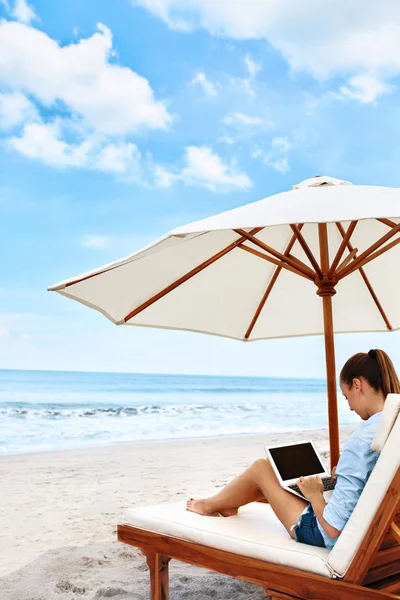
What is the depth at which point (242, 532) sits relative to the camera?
9.99 feet

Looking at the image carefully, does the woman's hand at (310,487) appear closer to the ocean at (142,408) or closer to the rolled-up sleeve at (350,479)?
the rolled-up sleeve at (350,479)

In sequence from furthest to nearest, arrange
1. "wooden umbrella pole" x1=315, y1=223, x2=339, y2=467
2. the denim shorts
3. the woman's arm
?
"wooden umbrella pole" x1=315, y1=223, x2=339, y2=467 < the denim shorts < the woman's arm

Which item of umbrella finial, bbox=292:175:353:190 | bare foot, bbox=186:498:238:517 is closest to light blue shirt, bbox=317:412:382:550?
bare foot, bbox=186:498:238:517

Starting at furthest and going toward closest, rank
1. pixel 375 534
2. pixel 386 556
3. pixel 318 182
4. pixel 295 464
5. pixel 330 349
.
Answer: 1. pixel 330 349
2. pixel 318 182
3. pixel 295 464
4. pixel 386 556
5. pixel 375 534

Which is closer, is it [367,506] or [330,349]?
[367,506]

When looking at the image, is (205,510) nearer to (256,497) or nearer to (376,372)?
(256,497)

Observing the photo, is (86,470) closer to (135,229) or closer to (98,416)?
(98,416)

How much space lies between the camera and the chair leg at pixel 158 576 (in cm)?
327

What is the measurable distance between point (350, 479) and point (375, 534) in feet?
0.78

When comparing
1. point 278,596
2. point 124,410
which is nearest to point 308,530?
point 278,596

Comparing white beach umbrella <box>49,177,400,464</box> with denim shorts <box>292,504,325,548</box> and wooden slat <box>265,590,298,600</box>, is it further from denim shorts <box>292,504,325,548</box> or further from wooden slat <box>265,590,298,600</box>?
wooden slat <box>265,590,298,600</box>

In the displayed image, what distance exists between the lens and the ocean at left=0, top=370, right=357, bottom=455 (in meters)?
16.8

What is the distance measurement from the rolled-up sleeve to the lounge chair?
8 centimetres

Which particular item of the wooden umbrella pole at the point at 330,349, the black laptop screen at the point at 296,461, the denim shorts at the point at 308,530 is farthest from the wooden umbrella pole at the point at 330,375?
the denim shorts at the point at 308,530
